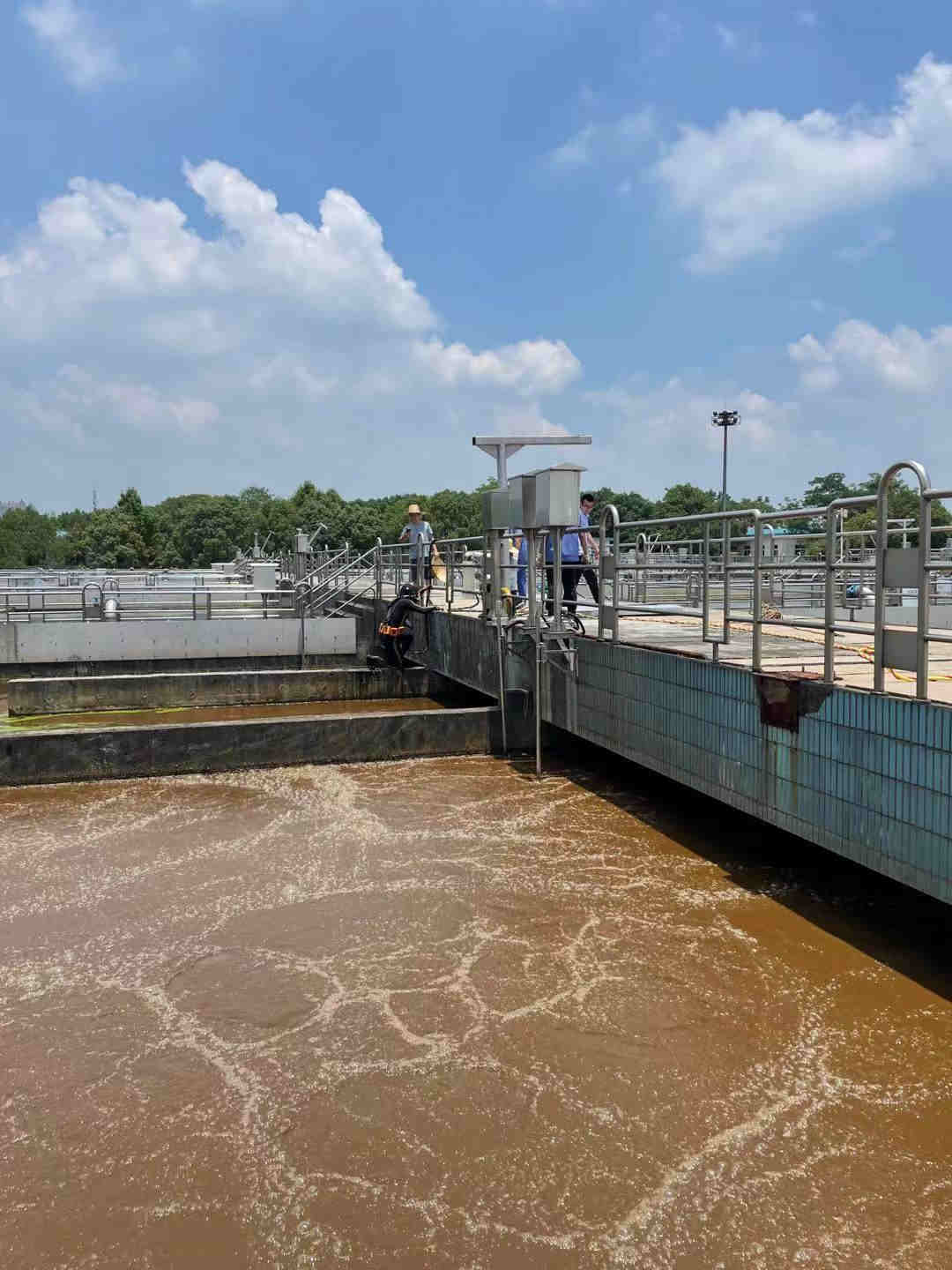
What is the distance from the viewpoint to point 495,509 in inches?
435

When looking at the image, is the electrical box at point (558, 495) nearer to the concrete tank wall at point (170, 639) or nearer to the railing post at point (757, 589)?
the railing post at point (757, 589)

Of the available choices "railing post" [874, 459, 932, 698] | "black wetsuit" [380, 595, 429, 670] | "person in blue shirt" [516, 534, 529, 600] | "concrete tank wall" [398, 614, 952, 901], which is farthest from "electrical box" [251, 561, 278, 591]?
"railing post" [874, 459, 932, 698]

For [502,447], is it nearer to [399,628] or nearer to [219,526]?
[399,628]

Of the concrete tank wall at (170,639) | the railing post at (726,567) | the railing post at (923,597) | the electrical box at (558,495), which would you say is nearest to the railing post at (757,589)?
the railing post at (726,567)

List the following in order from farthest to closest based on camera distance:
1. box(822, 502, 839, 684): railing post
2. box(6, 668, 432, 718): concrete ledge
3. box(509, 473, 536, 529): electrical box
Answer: box(6, 668, 432, 718): concrete ledge < box(509, 473, 536, 529): electrical box < box(822, 502, 839, 684): railing post

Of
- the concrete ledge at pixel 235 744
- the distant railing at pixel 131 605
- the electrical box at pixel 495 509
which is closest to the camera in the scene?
the concrete ledge at pixel 235 744

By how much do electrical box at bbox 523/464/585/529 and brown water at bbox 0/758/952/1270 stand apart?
10.6 feet

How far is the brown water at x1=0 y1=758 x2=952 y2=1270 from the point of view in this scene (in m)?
3.62

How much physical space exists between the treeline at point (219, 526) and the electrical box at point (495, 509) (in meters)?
62.1

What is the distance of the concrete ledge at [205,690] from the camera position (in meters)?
14.9

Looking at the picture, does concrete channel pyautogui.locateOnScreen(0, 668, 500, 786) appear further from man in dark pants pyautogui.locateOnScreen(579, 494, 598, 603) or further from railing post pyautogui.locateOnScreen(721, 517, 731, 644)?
railing post pyautogui.locateOnScreen(721, 517, 731, 644)

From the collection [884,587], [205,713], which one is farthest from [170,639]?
[884,587]

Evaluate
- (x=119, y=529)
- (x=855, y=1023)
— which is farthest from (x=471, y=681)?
(x=119, y=529)

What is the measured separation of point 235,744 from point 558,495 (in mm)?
4610
